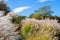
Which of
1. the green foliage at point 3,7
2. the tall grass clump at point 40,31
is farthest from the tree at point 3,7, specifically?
the tall grass clump at point 40,31

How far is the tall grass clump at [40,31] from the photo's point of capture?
11.6 metres

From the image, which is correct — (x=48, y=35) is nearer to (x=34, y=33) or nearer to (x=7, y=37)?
(x=34, y=33)

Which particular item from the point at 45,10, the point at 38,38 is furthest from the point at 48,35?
the point at 45,10

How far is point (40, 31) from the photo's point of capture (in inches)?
473

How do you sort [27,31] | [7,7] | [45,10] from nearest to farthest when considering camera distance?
[27,31] < [7,7] < [45,10]

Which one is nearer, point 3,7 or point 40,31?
point 40,31

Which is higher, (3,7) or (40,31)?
(3,7)

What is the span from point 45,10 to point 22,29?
897cm

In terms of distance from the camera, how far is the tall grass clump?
11.6 metres

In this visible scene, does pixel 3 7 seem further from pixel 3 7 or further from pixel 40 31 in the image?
pixel 40 31

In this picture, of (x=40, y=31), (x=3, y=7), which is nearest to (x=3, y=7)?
(x=3, y=7)

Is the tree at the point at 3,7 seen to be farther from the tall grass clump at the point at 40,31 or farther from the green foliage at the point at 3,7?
the tall grass clump at the point at 40,31

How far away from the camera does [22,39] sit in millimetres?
11859

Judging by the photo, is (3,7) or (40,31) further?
(3,7)
